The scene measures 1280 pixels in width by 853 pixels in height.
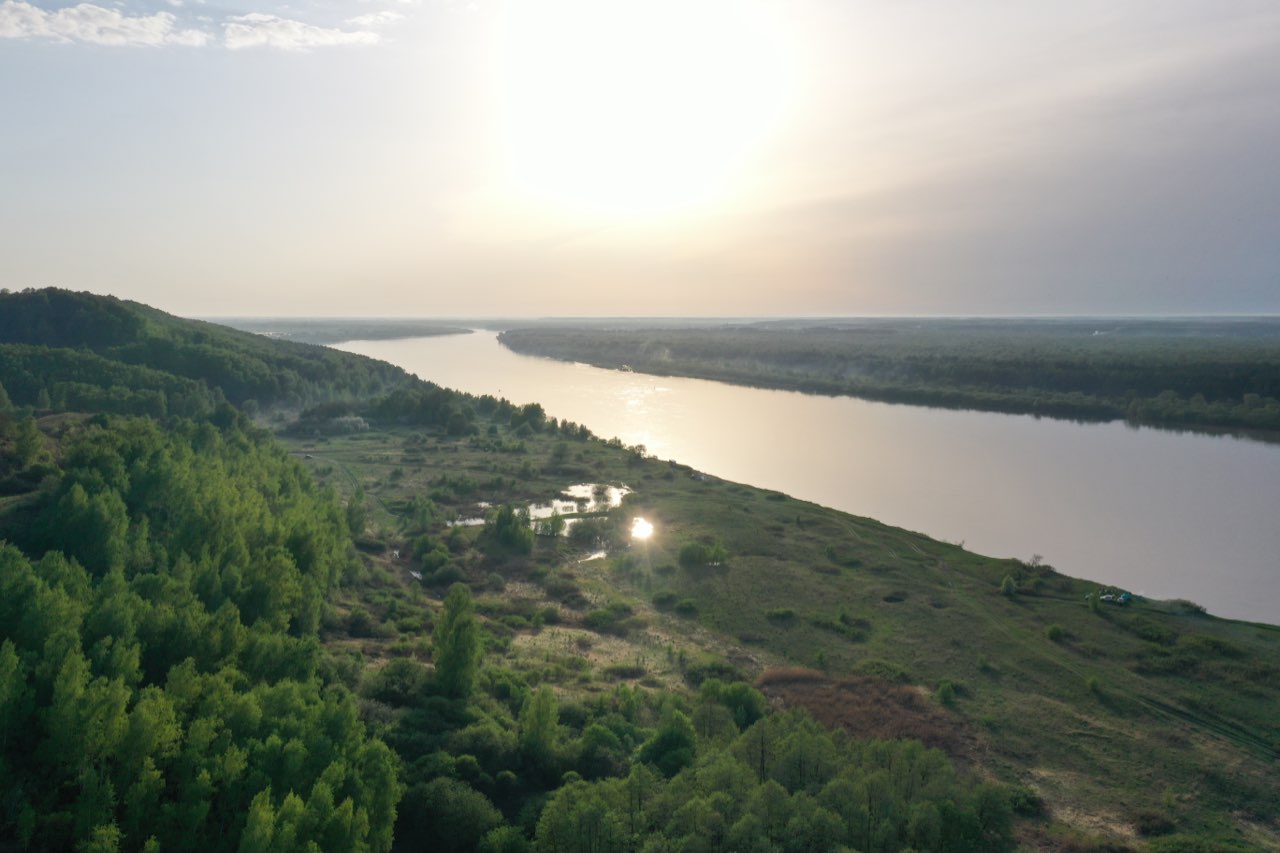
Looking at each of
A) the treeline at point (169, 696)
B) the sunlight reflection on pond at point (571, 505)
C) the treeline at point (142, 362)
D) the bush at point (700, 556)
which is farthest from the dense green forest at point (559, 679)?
the treeline at point (142, 362)

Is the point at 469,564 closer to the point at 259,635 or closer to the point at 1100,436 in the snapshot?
the point at 259,635

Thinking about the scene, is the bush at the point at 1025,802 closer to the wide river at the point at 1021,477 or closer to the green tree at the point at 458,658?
the green tree at the point at 458,658

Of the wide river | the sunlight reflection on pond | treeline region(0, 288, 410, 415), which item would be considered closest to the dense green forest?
the sunlight reflection on pond

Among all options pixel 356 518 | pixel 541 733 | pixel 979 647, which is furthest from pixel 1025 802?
pixel 356 518

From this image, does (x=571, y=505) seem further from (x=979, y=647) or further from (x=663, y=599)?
(x=979, y=647)

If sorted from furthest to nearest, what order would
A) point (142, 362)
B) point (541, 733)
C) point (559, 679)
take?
point (142, 362) → point (559, 679) → point (541, 733)

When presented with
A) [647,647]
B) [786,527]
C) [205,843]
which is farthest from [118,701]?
[786,527]

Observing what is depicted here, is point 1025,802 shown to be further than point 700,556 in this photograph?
No
